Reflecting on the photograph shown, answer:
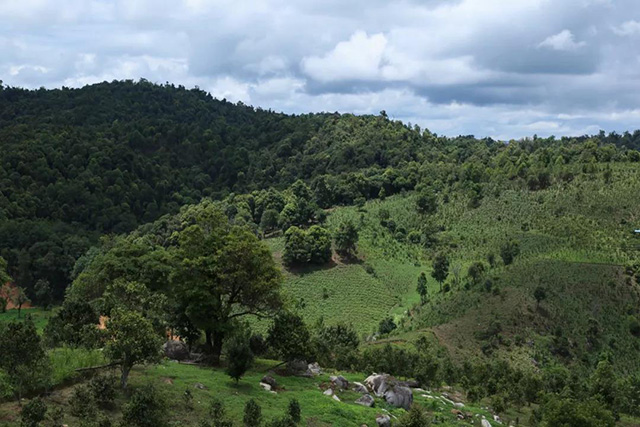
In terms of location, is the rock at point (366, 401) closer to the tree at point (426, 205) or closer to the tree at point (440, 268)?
the tree at point (440, 268)

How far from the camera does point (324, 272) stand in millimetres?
81562

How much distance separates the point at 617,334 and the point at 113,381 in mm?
53949

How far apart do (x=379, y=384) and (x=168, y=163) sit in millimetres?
137519

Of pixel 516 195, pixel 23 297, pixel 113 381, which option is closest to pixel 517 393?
pixel 113 381

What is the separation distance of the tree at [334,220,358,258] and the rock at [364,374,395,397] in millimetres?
49847

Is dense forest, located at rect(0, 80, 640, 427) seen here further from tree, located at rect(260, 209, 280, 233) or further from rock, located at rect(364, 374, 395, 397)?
tree, located at rect(260, 209, 280, 233)

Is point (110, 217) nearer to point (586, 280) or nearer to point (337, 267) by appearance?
point (337, 267)

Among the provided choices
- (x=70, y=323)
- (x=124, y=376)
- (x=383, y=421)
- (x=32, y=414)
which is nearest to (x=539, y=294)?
(x=383, y=421)

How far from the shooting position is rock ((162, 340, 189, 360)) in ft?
111

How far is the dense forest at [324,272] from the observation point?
28266 millimetres

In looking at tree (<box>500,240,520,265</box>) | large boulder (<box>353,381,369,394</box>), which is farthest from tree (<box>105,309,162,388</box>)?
tree (<box>500,240,520,265</box>)

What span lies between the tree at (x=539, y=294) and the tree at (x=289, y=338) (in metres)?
36.1

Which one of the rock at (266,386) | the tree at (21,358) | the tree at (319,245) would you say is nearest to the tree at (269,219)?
the tree at (319,245)

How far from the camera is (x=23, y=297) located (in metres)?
84.9
